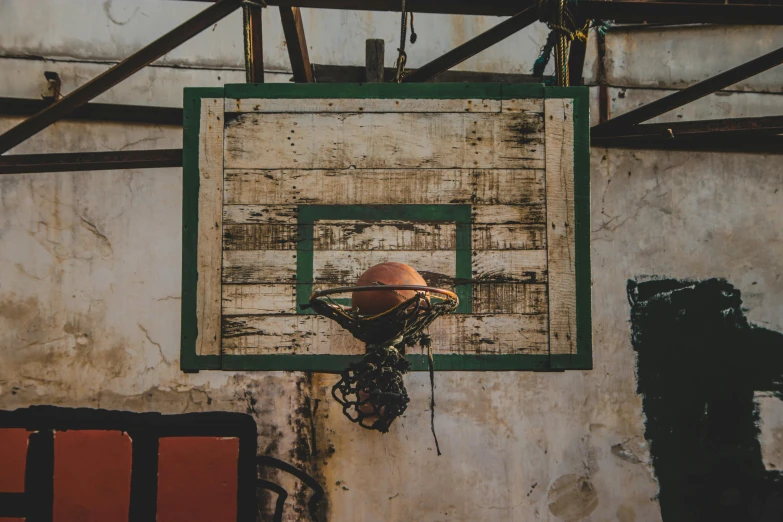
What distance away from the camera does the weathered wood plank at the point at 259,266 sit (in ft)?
9.93

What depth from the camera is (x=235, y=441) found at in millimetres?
4676

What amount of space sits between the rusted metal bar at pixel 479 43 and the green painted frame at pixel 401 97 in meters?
0.62

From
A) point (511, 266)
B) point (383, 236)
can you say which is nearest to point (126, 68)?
point (383, 236)

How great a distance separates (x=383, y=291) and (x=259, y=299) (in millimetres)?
699

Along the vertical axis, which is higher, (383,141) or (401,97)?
(401,97)

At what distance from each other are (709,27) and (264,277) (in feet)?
14.0

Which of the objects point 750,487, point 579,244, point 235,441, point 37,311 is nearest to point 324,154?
point 579,244

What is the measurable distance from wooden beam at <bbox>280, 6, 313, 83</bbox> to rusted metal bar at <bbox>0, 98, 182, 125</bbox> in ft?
3.58

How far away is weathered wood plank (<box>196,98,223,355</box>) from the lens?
301cm

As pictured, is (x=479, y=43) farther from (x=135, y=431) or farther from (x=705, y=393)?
(x=135, y=431)

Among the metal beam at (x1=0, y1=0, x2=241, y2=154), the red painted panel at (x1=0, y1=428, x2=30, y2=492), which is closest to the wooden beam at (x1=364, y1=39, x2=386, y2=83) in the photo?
the metal beam at (x1=0, y1=0, x2=241, y2=154)

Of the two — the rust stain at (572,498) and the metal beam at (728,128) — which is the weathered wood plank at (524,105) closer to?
the metal beam at (728,128)

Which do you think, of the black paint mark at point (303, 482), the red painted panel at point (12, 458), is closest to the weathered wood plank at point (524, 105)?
the black paint mark at point (303, 482)

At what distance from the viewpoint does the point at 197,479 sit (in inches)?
185
